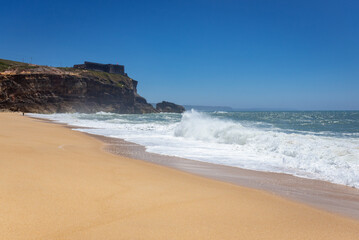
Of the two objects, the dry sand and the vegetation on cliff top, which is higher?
the vegetation on cliff top

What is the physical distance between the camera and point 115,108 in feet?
242

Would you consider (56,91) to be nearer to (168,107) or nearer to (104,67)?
(104,67)

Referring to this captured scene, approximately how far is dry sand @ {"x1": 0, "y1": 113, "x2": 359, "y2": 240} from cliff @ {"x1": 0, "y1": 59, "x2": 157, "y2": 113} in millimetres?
58724

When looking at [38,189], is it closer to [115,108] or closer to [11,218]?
[11,218]

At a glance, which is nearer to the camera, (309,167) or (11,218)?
(11,218)

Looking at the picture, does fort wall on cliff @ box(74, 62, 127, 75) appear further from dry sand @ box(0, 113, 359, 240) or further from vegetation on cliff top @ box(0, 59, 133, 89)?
dry sand @ box(0, 113, 359, 240)

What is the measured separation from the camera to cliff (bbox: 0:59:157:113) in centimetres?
5322

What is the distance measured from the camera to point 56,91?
59.9 metres

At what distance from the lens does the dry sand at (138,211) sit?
89.6 inches

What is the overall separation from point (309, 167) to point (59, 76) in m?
63.2

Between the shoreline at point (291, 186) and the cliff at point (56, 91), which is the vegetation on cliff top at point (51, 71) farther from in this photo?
the shoreline at point (291, 186)

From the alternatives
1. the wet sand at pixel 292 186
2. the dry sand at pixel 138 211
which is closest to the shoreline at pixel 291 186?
the wet sand at pixel 292 186

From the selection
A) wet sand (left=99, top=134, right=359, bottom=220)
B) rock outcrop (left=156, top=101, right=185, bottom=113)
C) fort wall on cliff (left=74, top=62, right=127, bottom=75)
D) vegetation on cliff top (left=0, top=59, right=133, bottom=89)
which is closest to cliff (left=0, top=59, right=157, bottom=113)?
vegetation on cliff top (left=0, top=59, right=133, bottom=89)

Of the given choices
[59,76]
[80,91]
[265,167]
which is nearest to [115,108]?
[80,91]
